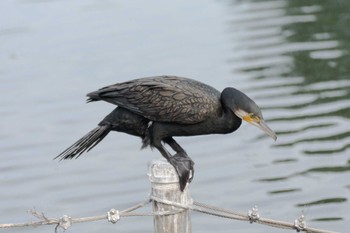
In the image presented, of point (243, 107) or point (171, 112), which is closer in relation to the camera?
point (243, 107)

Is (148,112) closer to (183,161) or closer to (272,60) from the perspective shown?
(183,161)

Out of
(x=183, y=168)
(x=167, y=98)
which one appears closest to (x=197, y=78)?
(x=167, y=98)

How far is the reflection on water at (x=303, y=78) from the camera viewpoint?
31.8 feet

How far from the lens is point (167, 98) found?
5.68m

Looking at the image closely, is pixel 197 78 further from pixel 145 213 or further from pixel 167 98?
pixel 145 213

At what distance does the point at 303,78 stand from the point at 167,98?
263 inches

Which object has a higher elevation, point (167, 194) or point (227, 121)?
point (227, 121)

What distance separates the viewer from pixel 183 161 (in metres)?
5.43

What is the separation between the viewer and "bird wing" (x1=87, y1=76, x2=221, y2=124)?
5594mm

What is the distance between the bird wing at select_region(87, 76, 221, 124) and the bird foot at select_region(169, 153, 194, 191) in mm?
223

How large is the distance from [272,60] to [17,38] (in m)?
3.63

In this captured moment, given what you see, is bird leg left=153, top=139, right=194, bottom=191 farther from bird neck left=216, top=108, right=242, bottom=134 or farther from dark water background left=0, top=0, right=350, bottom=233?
dark water background left=0, top=0, right=350, bottom=233

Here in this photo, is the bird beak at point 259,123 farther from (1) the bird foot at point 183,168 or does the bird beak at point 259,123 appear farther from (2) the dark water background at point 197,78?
(2) the dark water background at point 197,78

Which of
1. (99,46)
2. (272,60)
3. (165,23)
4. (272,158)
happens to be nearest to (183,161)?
(272,158)
